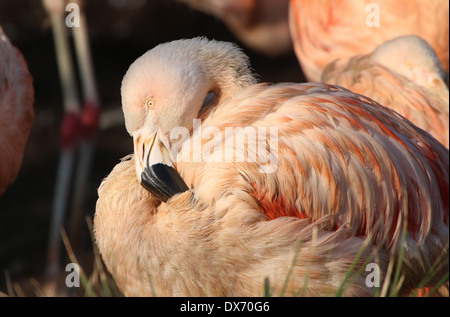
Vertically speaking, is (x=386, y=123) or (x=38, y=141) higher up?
(x=386, y=123)

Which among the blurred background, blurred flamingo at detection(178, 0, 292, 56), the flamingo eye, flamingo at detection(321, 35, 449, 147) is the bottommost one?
the blurred background

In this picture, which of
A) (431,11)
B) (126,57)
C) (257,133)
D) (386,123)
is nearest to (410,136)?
(386,123)

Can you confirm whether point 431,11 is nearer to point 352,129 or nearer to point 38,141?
point 352,129

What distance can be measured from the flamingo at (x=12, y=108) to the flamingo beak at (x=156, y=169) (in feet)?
4.35

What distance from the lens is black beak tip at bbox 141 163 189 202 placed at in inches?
93.8

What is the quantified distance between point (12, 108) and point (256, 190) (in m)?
1.79

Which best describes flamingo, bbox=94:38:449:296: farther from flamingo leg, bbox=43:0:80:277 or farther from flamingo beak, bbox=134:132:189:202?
flamingo leg, bbox=43:0:80:277

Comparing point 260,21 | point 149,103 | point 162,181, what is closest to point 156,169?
point 162,181

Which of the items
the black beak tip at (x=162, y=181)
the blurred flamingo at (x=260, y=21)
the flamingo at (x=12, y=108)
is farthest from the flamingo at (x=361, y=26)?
the blurred flamingo at (x=260, y=21)

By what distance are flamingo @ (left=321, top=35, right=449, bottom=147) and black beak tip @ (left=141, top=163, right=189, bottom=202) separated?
1.30 m

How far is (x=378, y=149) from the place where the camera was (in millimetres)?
2512

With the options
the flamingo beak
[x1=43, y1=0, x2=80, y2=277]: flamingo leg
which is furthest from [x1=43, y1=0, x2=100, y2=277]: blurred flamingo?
the flamingo beak

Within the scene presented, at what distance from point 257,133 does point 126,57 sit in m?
6.68
